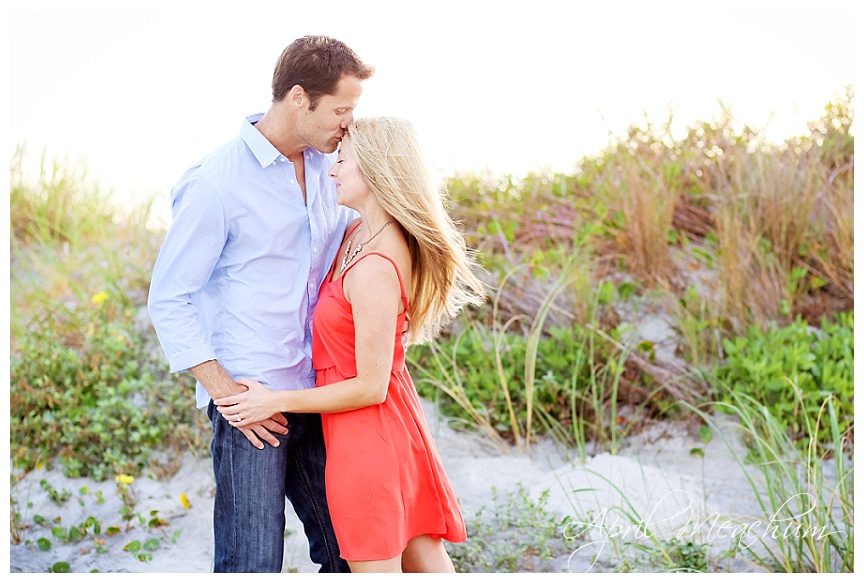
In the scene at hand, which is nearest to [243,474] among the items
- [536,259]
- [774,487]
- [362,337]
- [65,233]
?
[362,337]

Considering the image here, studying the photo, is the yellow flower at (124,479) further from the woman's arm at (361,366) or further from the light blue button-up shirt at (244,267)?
the woman's arm at (361,366)

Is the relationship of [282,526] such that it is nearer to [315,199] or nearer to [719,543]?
[315,199]

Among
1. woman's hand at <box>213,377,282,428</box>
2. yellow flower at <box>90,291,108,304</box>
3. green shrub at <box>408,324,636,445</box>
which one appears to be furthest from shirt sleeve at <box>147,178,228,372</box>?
yellow flower at <box>90,291,108,304</box>

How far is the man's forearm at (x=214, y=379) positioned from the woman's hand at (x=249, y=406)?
0.02 metres

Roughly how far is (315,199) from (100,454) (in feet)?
7.67

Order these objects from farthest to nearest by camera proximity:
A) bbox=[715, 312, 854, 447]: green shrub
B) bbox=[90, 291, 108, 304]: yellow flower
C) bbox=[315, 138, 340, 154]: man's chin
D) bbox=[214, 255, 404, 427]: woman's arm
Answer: bbox=[90, 291, 108, 304]: yellow flower, bbox=[715, 312, 854, 447]: green shrub, bbox=[315, 138, 340, 154]: man's chin, bbox=[214, 255, 404, 427]: woman's arm

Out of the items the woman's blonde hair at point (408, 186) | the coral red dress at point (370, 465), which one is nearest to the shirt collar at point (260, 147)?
the woman's blonde hair at point (408, 186)

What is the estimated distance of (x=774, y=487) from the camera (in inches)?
131

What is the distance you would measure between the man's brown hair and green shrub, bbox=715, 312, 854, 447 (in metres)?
2.41

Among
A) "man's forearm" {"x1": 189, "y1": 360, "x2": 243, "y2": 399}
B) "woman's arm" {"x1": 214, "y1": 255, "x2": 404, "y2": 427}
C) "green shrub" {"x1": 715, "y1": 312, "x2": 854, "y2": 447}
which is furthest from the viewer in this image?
"green shrub" {"x1": 715, "y1": 312, "x2": 854, "y2": 447}

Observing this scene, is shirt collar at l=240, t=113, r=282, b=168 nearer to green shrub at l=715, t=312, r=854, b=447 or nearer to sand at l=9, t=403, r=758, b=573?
sand at l=9, t=403, r=758, b=573

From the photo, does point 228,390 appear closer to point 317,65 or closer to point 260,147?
point 260,147

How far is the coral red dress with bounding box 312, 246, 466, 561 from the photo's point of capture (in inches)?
84.3

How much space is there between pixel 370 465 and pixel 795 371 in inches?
96.8
